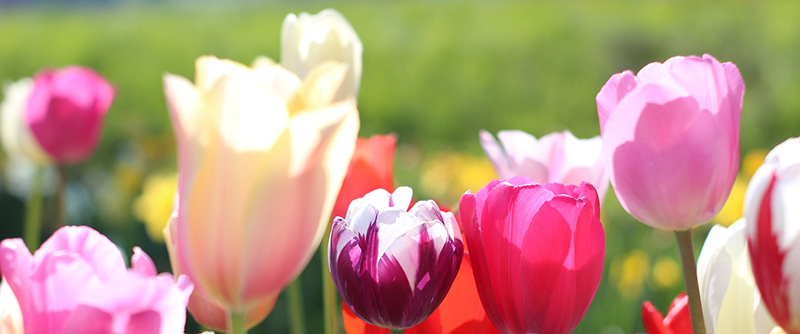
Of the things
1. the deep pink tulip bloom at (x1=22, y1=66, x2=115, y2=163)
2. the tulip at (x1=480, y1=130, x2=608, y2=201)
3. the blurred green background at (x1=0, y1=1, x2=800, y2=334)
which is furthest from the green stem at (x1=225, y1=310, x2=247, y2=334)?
the blurred green background at (x1=0, y1=1, x2=800, y2=334)

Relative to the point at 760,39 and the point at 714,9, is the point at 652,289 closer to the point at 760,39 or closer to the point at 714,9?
the point at 760,39

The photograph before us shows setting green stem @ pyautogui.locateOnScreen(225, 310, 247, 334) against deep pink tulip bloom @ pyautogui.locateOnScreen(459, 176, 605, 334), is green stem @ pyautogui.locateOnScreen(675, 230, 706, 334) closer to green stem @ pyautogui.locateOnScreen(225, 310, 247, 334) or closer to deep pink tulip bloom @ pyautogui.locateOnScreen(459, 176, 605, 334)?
deep pink tulip bloom @ pyautogui.locateOnScreen(459, 176, 605, 334)

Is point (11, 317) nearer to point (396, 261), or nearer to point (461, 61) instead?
point (396, 261)

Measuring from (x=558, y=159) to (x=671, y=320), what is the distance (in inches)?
5.2

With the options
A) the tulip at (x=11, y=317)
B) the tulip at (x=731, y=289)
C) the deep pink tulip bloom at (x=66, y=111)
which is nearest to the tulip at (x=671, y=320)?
the tulip at (x=731, y=289)

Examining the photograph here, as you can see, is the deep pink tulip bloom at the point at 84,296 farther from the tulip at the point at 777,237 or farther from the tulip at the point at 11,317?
the tulip at the point at 777,237

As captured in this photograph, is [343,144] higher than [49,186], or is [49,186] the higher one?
[343,144]

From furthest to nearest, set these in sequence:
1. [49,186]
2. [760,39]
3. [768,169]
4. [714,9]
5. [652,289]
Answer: [714,9], [760,39], [49,186], [652,289], [768,169]

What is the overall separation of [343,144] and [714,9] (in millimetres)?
5313

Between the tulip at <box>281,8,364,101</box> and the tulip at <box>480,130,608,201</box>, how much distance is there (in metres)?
0.13

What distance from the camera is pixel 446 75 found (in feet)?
17.1

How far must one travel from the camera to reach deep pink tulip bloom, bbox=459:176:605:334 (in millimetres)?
378

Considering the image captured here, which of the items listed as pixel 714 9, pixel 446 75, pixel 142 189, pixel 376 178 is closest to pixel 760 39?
pixel 714 9

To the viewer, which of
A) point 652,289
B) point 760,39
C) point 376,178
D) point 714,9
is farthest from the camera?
point 714,9
